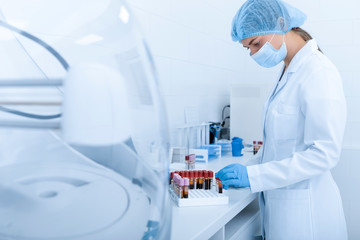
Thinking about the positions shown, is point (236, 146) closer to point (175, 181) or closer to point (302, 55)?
point (302, 55)

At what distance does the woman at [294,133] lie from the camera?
3.81 ft

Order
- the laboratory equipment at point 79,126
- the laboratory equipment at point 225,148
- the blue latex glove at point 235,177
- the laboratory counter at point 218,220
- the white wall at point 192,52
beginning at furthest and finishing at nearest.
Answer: the laboratory equipment at point 225,148
the white wall at point 192,52
the blue latex glove at point 235,177
the laboratory counter at point 218,220
the laboratory equipment at point 79,126

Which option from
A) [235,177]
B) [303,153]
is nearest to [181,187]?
[235,177]

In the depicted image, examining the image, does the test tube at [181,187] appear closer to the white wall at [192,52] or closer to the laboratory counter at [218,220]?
the laboratory counter at [218,220]

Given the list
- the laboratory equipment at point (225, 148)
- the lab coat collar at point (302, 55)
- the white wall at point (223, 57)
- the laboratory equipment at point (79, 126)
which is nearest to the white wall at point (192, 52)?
the white wall at point (223, 57)

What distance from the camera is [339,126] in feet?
3.79

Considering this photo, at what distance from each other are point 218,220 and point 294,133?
0.47 meters

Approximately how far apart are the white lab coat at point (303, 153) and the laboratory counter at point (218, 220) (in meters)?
0.09

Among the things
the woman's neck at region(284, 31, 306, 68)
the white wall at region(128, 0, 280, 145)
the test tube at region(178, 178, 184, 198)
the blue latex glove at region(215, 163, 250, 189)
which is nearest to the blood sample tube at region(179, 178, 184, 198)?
the test tube at region(178, 178, 184, 198)

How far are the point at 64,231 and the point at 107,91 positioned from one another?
0.59 ft

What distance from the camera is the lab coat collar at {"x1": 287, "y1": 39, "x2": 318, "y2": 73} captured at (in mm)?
1330

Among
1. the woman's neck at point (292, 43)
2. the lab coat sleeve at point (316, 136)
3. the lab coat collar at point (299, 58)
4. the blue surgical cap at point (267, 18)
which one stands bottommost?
the lab coat sleeve at point (316, 136)

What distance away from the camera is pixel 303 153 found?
118 centimetres

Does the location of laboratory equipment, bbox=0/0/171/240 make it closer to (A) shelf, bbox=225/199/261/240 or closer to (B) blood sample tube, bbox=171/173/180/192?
(B) blood sample tube, bbox=171/173/180/192
